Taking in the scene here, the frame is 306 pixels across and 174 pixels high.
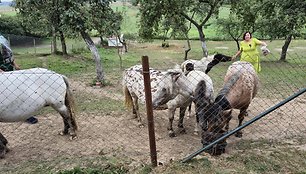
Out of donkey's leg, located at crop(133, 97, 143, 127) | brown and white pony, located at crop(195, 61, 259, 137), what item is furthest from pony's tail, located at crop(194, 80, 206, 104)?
donkey's leg, located at crop(133, 97, 143, 127)

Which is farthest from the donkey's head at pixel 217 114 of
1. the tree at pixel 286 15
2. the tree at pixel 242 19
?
the tree at pixel 242 19

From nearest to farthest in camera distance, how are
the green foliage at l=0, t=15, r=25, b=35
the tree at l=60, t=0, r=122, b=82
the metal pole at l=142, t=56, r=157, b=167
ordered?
the metal pole at l=142, t=56, r=157, b=167
the tree at l=60, t=0, r=122, b=82
the green foliage at l=0, t=15, r=25, b=35

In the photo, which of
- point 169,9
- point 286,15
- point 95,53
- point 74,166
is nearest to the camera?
point 74,166

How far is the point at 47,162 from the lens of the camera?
15.0ft

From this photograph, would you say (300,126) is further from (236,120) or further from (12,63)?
(12,63)

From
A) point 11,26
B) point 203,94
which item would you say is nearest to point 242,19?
point 203,94

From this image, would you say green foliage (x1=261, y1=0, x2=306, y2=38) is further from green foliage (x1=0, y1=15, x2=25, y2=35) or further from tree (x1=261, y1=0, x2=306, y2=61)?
green foliage (x1=0, y1=15, x2=25, y2=35)

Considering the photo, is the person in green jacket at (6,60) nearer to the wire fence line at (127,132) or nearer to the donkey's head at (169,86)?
the wire fence line at (127,132)

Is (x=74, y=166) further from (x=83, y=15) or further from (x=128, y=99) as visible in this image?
(x=83, y=15)

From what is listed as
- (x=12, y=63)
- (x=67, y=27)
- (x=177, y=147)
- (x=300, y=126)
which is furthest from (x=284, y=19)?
(x=12, y=63)

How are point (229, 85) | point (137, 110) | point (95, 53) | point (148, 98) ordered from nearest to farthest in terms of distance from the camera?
point (148, 98)
point (229, 85)
point (137, 110)
point (95, 53)

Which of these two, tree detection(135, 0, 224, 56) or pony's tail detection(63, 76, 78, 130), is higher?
tree detection(135, 0, 224, 56)

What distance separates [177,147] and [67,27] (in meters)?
5.87

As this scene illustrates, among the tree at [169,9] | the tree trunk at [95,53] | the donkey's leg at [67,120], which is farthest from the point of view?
the tree at [169,9]
